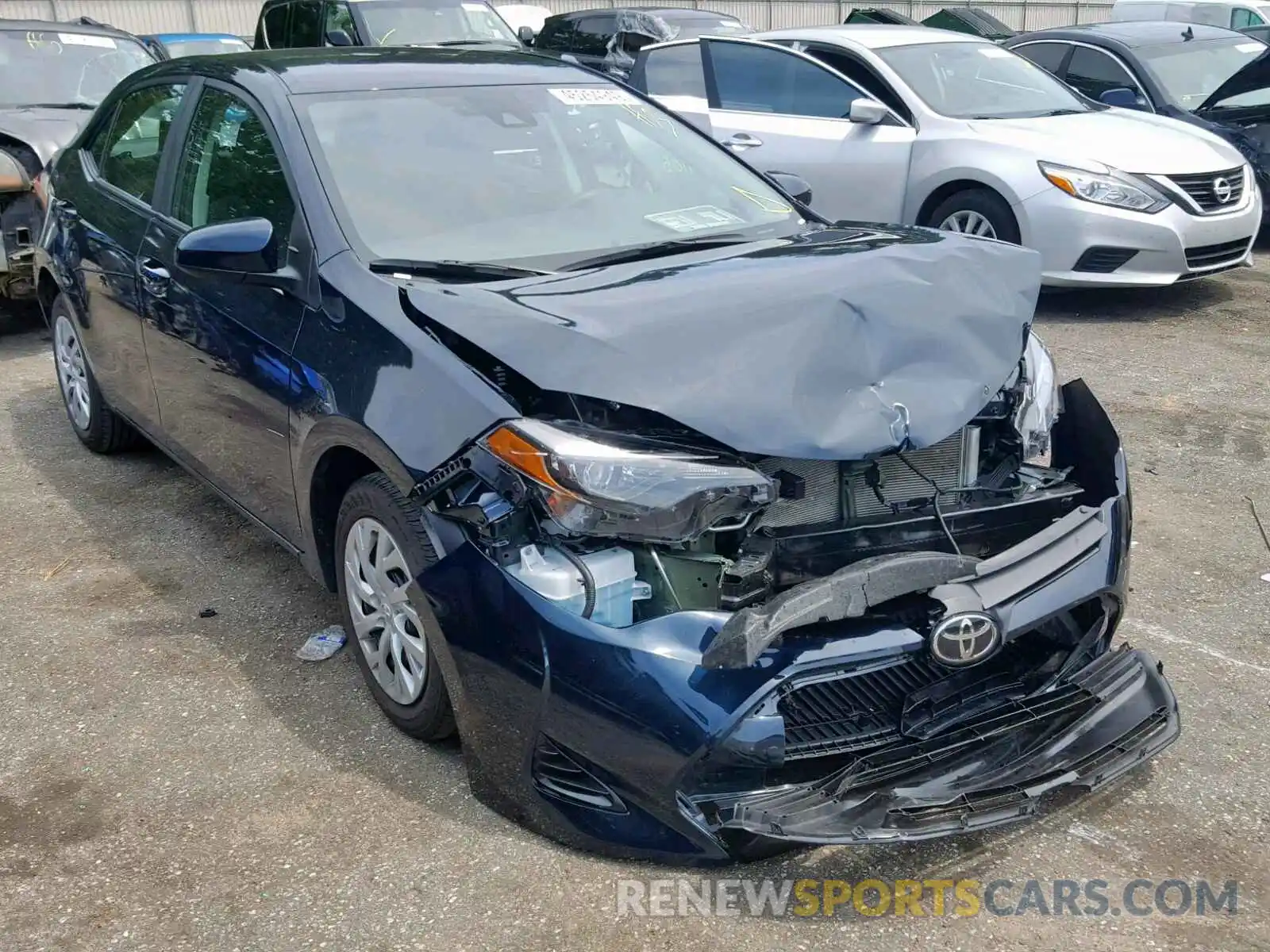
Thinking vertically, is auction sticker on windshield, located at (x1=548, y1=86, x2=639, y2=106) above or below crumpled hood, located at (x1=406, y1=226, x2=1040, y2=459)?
above

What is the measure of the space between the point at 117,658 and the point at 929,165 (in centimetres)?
577

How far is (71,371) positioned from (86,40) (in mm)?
4550

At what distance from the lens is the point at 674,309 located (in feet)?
9.65

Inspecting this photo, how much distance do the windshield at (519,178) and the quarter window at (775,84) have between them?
14.0ft

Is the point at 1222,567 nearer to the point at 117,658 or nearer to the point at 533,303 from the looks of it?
the point at 533,303

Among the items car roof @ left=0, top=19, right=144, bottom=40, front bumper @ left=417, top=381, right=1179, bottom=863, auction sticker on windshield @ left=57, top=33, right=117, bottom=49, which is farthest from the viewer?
auction sticker on windshield @ left=57, top=33, right=117, bottom=49

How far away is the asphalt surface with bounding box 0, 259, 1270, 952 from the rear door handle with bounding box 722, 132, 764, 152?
4.41 meters

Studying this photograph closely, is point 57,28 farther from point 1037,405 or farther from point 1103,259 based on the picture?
point 1037,405

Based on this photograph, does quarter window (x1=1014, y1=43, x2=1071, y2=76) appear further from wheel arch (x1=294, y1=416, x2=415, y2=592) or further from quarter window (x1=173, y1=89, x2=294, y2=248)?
wheel arch (x1=294, y1=416, x2=415, y2=592)

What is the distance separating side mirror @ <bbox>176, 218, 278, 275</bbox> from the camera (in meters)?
3.35

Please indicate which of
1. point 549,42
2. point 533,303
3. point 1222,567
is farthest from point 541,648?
point 549,42

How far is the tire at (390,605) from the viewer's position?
2.90 m

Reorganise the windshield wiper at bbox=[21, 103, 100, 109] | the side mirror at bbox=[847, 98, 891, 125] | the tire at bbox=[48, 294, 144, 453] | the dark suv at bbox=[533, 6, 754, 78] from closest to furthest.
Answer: the tire at bbox=[48, 294, 144, 453]
the side mirror at bbox=[847, 98, 891, 125]
the windshield wiper at bbox=[21, 103, 100, 109]
the dark suv at bbox=[533, 6, 754, 78]

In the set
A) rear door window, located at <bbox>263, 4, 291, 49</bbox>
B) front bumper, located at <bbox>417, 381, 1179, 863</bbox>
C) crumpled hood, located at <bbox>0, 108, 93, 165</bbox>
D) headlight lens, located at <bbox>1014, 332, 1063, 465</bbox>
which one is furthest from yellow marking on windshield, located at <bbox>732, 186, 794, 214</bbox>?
rear door window, located at <bbox>263, 4, 291, 49</bbox>
